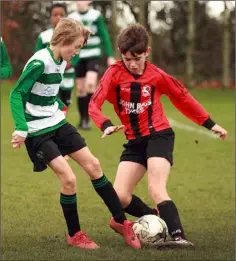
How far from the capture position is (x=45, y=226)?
6.76 meters

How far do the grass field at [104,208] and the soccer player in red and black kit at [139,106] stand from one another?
49 centimetres

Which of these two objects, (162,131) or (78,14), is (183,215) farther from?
(78,14)

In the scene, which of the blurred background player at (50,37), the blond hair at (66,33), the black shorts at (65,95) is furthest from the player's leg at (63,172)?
the black shorts at (65,95)

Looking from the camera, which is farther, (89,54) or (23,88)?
(89,54)

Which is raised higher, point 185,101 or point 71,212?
point 185,101

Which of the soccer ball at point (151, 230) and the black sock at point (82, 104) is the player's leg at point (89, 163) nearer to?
the soccer ball at point (151, 230)

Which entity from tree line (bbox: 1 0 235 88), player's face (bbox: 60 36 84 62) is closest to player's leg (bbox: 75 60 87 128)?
player's face (bbox: 60 36 84 62)

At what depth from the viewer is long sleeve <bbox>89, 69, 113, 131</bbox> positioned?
6.13 metres

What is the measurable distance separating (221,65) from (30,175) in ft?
69.7

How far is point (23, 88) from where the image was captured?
593 cm

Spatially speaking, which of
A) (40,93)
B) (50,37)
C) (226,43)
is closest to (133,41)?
(40,93)

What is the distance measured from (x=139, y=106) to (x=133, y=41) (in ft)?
1.70

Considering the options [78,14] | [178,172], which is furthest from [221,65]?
[178,172]

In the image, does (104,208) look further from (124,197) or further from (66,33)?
(66,33)
